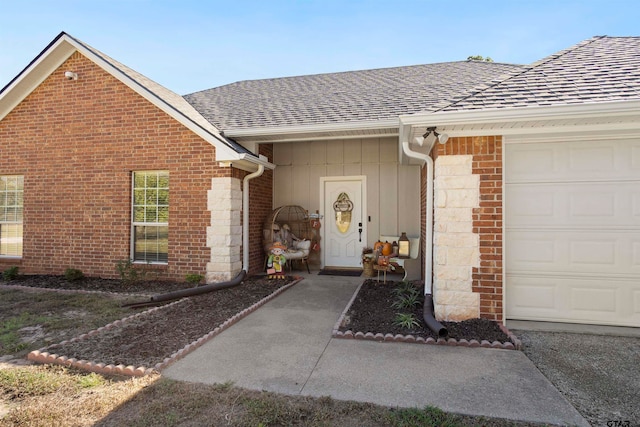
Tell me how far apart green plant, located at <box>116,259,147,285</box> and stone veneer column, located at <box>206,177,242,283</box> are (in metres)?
1.52

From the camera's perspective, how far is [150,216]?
23.9 ft

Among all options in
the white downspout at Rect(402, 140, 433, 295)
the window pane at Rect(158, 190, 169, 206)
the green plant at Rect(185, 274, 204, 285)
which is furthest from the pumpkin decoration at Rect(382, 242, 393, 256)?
the window pane at Rect(158, 190, 169, 206)

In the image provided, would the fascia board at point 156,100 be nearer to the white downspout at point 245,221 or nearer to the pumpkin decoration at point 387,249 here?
the white downspout at point 245,221

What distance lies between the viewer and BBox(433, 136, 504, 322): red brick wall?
14.5 feet

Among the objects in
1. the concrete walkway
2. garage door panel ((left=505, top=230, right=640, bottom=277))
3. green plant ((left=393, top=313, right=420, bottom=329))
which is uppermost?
garage door panel ((left=505, top=230, right=640, bottom=277))

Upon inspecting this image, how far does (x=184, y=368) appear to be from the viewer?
3350mm

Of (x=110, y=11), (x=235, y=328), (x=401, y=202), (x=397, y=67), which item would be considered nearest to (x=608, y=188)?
(x=401, y=202)

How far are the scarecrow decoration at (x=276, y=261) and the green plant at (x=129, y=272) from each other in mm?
2647

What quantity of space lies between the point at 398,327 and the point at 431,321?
1.38ft

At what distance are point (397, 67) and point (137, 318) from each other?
9.64 meters

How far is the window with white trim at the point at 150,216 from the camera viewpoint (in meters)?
7.22

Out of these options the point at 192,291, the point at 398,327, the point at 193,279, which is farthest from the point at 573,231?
the point at 193,279

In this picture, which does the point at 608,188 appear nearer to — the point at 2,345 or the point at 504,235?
the point at 504,235

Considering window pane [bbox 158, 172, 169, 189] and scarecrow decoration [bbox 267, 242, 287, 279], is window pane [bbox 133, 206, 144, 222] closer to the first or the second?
window pane [bbox 158, 172, 169, 189]
